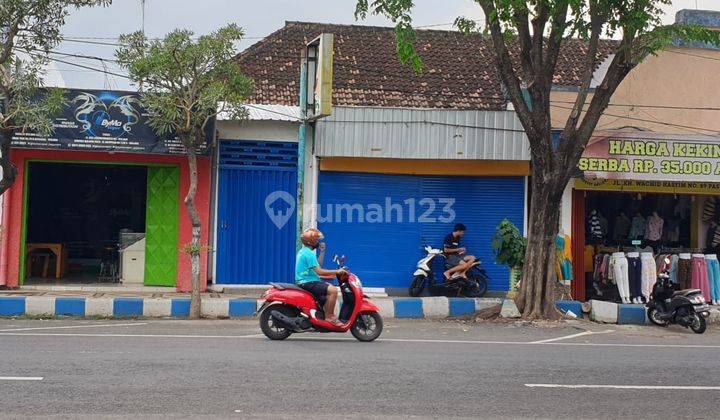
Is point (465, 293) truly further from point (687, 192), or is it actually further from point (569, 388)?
point (569, 388)

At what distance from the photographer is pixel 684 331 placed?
14.3 metres

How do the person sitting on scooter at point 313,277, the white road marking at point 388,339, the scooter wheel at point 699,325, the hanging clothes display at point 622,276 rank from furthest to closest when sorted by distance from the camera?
the hanging clothes display at point 622,276 < the scooter wheel at point 699,325 < the white road marking at point 388,339 < the person sitting on scooter at point 313,277

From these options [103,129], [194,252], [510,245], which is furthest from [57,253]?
[510,245]

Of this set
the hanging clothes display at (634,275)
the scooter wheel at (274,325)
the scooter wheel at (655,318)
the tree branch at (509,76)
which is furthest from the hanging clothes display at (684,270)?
the scooter wheel at (274,325)

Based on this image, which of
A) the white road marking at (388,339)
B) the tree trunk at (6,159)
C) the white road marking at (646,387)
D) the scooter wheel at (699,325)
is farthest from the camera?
the scooter wheel at (699,325)

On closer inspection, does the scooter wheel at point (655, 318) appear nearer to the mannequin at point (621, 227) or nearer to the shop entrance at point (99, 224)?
the mannequin at point (621, 227)

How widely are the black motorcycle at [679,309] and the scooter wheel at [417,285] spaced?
14.9 feet

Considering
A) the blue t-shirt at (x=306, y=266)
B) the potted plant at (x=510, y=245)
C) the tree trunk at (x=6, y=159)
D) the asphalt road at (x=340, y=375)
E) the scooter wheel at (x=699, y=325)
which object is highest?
the tree trunk at (x=6, y=159)

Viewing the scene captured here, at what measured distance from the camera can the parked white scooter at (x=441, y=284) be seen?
1703cm

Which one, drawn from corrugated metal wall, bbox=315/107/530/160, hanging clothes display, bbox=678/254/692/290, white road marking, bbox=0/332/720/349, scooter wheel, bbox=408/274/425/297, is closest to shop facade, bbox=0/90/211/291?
corrugated metal wall, bbox=315/107/530/160

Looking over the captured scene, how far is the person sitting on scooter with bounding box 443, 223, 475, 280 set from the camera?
1700 centimetres

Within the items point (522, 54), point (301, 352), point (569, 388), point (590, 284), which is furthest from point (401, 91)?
point (569, 388)

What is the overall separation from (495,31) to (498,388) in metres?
7.48

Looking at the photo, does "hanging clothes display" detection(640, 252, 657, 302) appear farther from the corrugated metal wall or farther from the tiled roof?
the tiled roof
